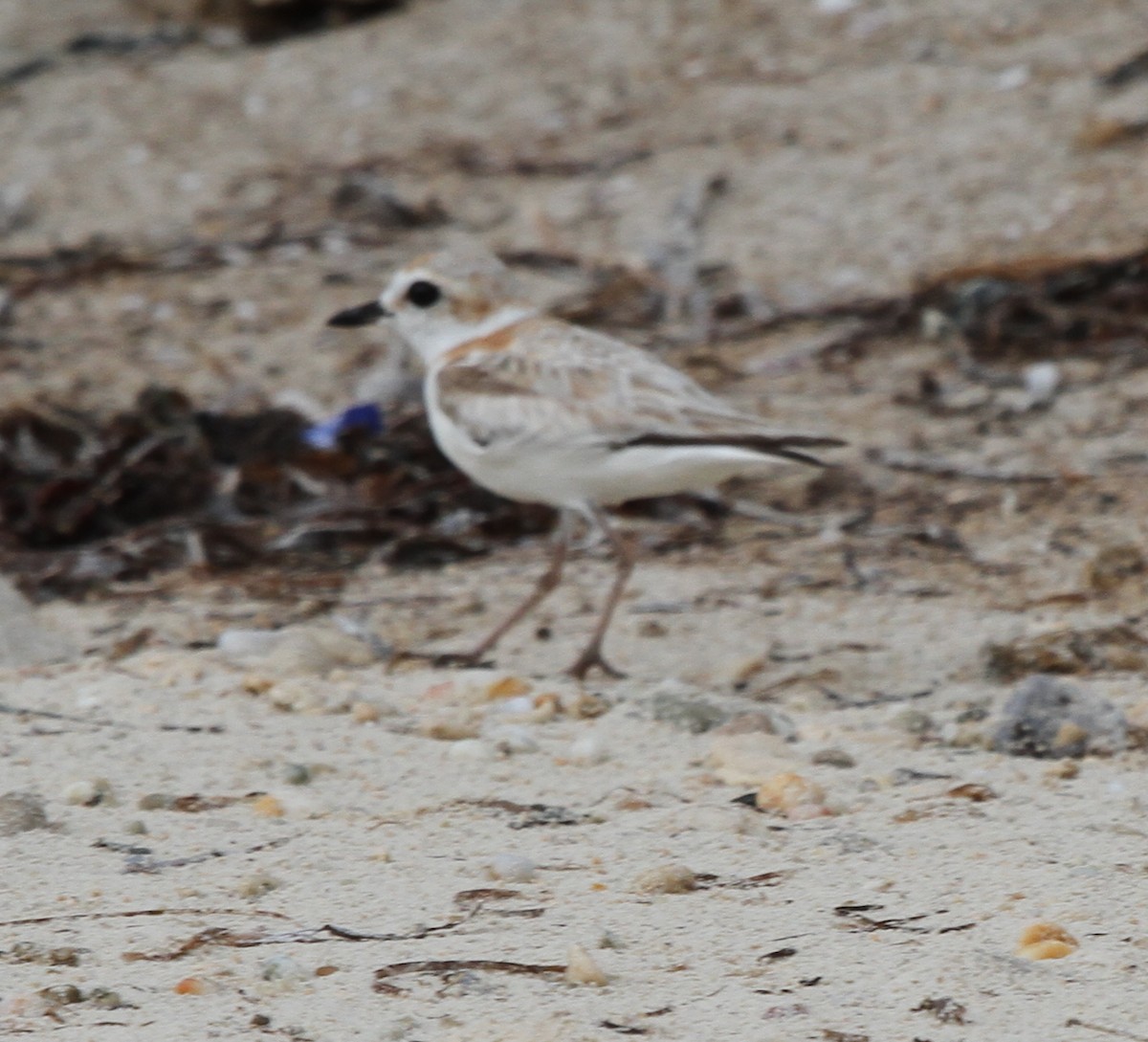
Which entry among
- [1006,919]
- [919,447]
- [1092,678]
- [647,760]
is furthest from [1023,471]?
[1006,919]

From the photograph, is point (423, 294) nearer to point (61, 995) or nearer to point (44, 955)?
point (44, 955)

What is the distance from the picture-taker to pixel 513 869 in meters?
3.05

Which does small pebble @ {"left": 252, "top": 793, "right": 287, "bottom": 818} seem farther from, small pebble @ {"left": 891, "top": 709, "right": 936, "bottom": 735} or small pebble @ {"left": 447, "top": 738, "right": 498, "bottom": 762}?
small pebble @ {"left": 891, "top": 709, "right": 936, "bottom": 735}

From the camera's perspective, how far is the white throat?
5859 millimetres

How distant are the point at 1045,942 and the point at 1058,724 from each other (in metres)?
1.31

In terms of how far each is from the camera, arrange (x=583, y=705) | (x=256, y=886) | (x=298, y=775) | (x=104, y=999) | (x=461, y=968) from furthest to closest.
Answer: (x=583, y=705) < (x=298, y=775) < (x=256, y=886) < (x=461, y=968) < (x=104, y=999)

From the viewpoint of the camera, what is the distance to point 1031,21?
30.7 ft

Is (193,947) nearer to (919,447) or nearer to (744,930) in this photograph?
(744,930)

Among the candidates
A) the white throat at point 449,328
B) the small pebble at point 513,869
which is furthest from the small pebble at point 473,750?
the white throat at point 449,328

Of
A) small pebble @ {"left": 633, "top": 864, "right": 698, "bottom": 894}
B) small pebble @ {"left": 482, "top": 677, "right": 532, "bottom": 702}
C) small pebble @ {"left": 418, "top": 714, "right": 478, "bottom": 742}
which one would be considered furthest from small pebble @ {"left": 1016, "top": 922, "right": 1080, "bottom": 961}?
small pebble @ {"left": 482, "top": 677, "right": 532, "bottom": 702}

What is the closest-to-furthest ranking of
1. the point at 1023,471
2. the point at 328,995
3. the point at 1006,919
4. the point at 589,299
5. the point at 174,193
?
the point at 328,995, the point at 1006,919, the point at 1023,471, the point at 589,299, the point at 174,193

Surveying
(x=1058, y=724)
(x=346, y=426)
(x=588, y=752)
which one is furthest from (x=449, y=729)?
(x=346, y=426)

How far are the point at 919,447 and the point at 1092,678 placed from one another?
6.95ft

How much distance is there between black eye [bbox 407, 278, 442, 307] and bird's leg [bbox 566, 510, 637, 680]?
1011 mm
